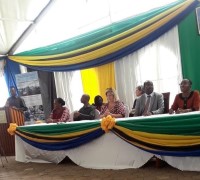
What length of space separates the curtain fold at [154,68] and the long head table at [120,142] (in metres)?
1.56

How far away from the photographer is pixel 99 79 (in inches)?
223

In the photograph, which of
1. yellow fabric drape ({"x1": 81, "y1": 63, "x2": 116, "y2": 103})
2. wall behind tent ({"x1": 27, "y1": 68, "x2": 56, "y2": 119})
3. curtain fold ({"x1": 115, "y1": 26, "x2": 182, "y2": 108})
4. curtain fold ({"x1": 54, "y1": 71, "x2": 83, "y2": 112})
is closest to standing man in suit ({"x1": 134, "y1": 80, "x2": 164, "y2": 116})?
curtain fold ({"x1": 115, "y1": 26, "x2": 182, "y2": 108})

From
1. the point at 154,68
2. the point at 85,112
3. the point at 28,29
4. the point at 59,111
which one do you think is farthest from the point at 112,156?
the point at 28,29

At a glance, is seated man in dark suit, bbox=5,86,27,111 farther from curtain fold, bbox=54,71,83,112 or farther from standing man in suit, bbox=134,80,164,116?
standing man in suit, bbox=134,80,164,116

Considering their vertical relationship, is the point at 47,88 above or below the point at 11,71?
below

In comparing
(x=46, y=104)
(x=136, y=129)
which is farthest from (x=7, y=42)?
(x=136, y=129)

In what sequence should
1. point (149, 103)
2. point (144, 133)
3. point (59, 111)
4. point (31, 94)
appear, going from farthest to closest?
point (31, 94)
point (59, 111)
point (149, 103)
point (144, 133)

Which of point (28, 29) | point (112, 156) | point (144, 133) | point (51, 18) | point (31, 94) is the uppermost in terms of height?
point (51, 18)

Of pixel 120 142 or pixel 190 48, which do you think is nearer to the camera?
pixel 120 142

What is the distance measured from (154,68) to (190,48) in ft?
2.43

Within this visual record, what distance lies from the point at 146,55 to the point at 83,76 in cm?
185

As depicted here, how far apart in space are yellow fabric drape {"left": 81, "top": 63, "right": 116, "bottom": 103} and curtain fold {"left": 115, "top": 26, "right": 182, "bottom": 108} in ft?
0.44

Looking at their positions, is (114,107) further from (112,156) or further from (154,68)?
(154,68)

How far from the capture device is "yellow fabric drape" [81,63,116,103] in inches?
213
